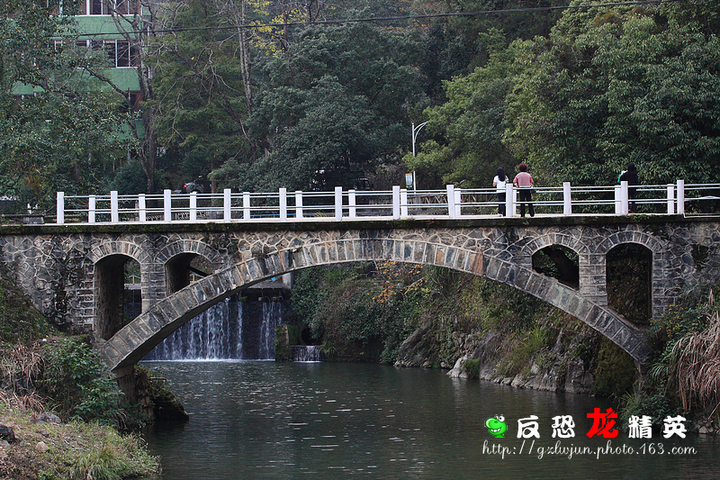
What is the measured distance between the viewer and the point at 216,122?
57.4 meters

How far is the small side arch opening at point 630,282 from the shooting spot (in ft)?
90.1

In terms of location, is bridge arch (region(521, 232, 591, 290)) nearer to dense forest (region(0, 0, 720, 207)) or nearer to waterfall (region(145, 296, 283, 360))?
dense forest (region(0, 0, 720, 207))

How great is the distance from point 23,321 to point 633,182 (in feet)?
57.7

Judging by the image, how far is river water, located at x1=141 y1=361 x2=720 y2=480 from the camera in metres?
20.5

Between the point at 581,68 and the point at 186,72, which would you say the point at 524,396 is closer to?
the point at 581,68

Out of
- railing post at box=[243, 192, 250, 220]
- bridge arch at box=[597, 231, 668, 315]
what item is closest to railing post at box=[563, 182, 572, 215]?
bridge arch at box=[597, 231, 668, 315]

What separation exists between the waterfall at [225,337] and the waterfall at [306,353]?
52.6 inches

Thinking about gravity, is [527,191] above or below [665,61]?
below

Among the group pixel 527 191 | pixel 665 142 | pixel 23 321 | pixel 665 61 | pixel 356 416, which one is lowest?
pixel 356 416

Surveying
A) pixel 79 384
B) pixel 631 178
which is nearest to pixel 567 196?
pixel 631 178

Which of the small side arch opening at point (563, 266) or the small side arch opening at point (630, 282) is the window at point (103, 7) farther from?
the small side arch opening at point (630, 282)

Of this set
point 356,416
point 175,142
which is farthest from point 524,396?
point 175,142

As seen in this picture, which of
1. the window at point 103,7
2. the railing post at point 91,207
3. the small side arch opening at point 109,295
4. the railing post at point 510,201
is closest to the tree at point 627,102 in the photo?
the railing post at point 510,201

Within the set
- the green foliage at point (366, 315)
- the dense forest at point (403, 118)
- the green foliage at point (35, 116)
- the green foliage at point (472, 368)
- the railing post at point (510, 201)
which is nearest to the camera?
the railing post at point (510, 201)
